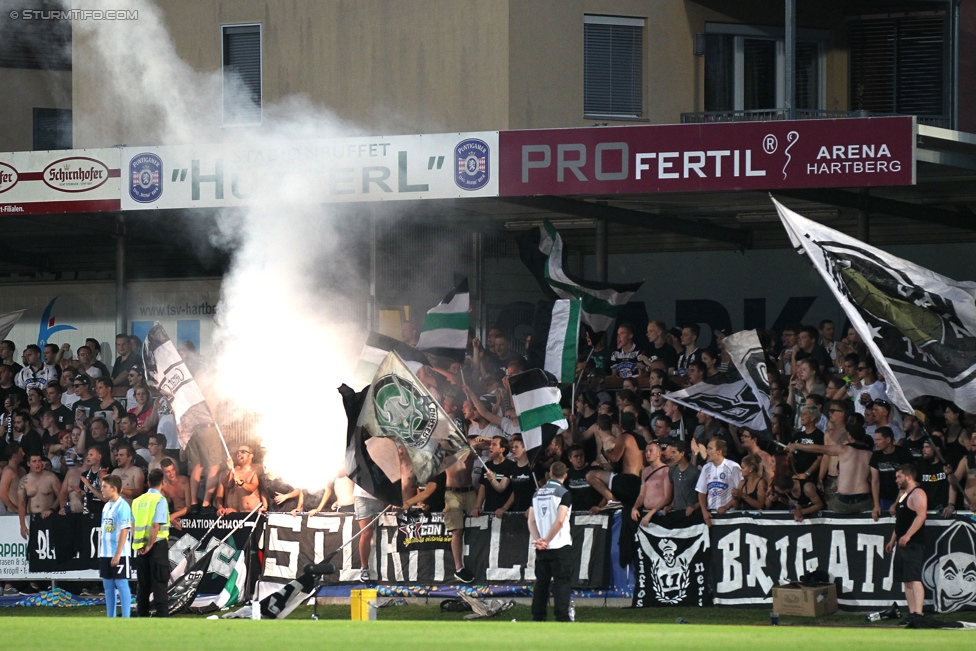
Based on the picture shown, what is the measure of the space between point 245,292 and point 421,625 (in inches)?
362

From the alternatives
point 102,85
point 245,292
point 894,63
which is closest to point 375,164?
point 245,292

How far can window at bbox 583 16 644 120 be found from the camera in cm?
2231

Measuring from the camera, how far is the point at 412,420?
55.0ft

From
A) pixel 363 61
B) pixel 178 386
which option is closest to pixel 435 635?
pixel 178 386

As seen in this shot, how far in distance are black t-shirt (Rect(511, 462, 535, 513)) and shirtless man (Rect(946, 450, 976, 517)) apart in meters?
4.36

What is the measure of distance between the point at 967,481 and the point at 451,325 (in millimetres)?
6550

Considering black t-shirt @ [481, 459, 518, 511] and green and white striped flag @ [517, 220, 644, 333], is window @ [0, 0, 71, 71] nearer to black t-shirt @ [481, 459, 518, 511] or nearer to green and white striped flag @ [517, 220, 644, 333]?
green and white striped flag @ [517, 220, 644, 333]

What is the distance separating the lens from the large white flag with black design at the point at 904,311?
15.1 metres

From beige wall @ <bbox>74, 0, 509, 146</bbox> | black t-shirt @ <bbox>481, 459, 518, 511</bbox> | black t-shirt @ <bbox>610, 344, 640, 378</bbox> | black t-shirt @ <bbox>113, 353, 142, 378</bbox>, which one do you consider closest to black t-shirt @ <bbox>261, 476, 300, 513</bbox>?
black t-shirt @ <bbox>481, 459, 518, 511</bbox>

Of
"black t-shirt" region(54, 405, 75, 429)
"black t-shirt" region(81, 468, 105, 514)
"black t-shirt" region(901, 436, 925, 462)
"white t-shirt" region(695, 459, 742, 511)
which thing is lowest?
"black t-shirt" region(81, 468, 105, 514)

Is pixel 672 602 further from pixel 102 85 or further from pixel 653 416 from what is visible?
pixel 102 85

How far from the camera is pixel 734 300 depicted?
2323 cm

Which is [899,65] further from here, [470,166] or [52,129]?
[52,129]

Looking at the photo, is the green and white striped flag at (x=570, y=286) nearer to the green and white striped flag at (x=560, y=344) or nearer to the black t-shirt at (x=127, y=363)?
the green and white striped flag at (x=560, y=344)
